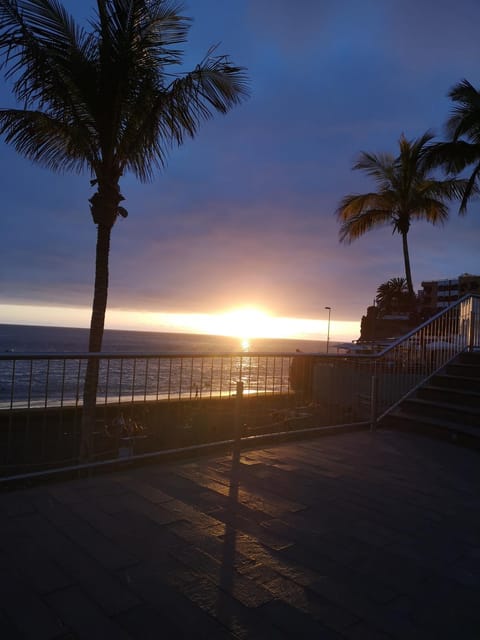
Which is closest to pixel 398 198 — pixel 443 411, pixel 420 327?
pixel 420 327

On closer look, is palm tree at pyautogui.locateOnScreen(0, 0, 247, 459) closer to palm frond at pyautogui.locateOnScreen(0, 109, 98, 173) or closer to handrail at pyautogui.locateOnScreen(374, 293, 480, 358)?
palm frond at pyautogui.locateOnScreen(0, 109, 98, 173)

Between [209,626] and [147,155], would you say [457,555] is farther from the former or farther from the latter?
[147,155]

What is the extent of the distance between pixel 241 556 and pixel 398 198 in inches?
725

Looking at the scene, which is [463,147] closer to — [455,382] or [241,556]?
[455,382]

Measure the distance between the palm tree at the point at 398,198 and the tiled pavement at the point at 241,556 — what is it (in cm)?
1580

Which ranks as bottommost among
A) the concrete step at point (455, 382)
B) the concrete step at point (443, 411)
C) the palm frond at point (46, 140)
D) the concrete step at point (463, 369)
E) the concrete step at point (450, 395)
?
the concrete step at point (443, 411)

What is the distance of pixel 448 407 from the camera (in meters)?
7.16

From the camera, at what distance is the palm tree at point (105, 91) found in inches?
280

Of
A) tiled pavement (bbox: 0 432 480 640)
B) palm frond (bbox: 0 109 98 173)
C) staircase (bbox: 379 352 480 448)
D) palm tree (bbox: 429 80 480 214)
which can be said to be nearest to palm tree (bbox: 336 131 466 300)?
palm tree (bbox: 429 80 480 214)

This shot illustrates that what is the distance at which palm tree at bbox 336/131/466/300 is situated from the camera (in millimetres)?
18328

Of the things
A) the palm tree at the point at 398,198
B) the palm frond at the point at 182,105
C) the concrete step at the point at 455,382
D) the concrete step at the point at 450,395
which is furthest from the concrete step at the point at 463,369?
the palm tree at the point at 398,198

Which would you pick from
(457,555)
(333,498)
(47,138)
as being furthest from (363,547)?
(47,138)

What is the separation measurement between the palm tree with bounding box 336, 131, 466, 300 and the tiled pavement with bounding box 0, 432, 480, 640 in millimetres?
15803

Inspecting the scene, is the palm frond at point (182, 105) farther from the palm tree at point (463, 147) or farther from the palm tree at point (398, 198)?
the palm tree at point (398, 198)
